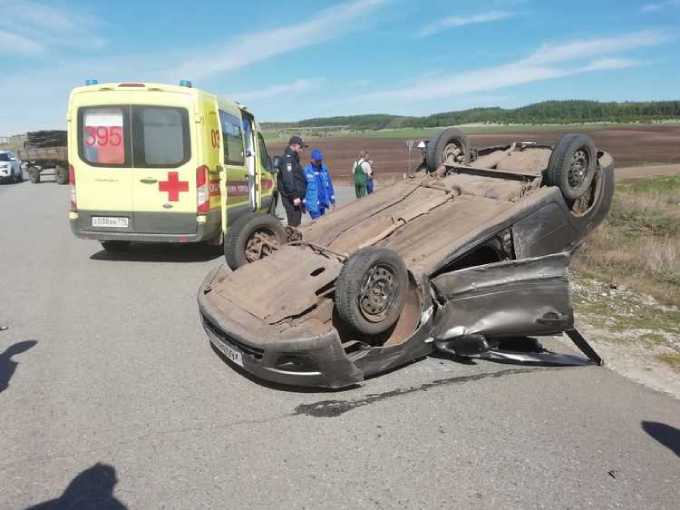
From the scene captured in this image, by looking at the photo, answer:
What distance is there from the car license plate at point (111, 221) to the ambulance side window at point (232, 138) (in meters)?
1.64

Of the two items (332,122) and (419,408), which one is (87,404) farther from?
(332,122)

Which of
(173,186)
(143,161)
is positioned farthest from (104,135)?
(173,186)

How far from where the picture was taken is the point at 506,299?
442cm

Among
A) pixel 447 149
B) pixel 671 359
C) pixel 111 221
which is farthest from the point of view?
pixel 111 221

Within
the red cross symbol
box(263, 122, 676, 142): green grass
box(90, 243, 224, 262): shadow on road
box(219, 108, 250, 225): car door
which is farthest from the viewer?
box(263, 122, 676, 142): green grass

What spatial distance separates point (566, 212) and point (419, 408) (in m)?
2.53

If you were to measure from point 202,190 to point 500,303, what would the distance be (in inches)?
173

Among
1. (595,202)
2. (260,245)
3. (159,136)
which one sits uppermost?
(159,136)

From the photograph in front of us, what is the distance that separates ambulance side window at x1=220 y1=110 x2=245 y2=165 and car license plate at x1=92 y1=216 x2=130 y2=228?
1.64 m

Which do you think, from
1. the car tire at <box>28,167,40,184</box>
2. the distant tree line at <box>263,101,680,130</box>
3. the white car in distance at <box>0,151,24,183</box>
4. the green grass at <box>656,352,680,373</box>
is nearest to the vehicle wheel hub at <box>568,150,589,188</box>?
the green grass at <box>656,352,680,373</box>

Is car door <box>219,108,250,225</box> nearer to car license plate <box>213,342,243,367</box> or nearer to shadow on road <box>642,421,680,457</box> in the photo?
car license plate <box>213,342,243,367</box>

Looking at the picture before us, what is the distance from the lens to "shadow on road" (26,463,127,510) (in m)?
2.65

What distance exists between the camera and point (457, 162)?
6.84 meters

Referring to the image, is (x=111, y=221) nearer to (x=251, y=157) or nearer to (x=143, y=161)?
(x=143, y=161)
